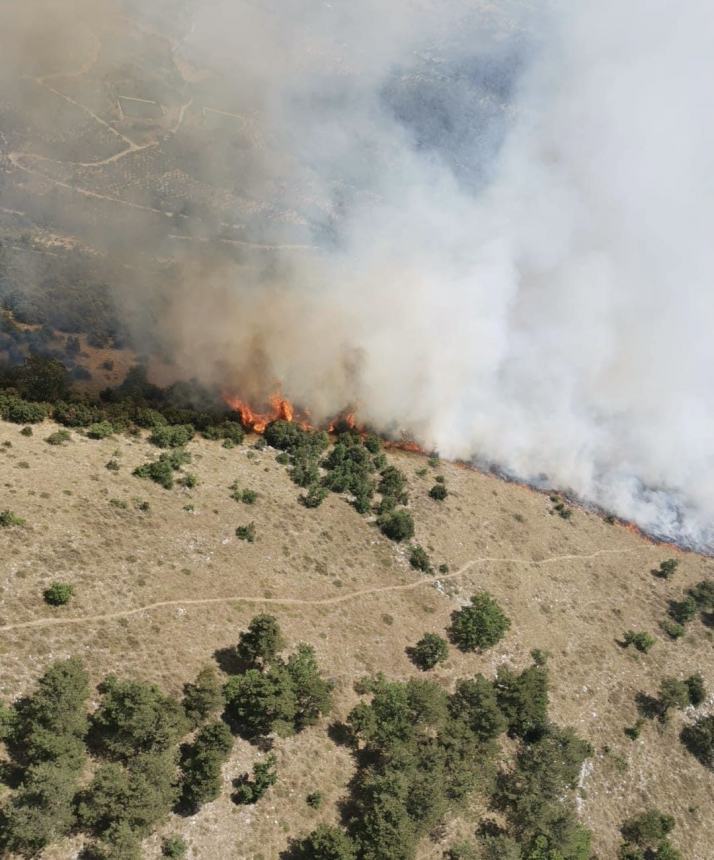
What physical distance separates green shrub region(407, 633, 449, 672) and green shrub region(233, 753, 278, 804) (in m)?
16.3

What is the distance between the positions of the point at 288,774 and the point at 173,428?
36560mm

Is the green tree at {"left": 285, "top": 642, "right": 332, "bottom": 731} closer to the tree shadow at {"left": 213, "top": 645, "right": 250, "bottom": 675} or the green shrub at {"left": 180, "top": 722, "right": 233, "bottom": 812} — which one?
the tree shadow at {"left": 213, "top": 645, "right": 250, "bottom": 675}

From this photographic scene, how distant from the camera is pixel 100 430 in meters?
61.3

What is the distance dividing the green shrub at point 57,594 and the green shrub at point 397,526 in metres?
30.4

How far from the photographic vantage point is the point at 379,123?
156625mm

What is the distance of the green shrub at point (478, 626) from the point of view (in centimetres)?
5484

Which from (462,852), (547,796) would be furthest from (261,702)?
(547,796)

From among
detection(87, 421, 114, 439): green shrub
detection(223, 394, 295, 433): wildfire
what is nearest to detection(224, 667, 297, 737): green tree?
detection(87, 421, 114, 439): green shrub

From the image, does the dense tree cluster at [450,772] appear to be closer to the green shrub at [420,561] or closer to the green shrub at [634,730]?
the green shrub at [634,730]

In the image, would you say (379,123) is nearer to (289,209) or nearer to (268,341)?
(289,209)

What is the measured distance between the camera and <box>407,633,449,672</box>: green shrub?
51688 mm

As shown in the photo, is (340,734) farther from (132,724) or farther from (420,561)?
(420,561)

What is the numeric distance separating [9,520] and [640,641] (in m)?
56.6

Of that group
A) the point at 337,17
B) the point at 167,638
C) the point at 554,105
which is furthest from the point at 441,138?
the point at 167,638
